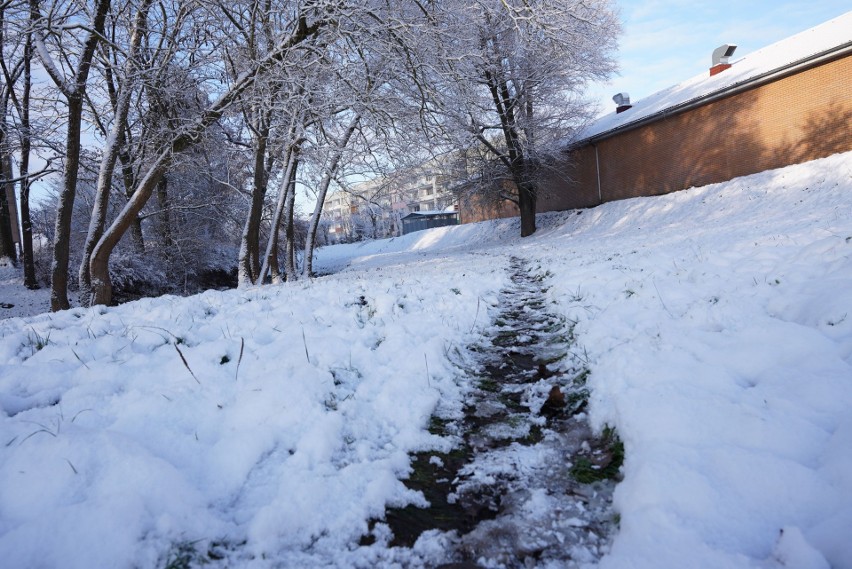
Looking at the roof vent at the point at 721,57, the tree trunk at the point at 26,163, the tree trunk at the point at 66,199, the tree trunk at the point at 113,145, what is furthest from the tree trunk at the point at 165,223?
the roof vent at the point at 721,57

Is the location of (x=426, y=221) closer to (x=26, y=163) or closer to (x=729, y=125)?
(x=729, y=125)

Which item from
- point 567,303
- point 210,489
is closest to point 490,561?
point 210,489

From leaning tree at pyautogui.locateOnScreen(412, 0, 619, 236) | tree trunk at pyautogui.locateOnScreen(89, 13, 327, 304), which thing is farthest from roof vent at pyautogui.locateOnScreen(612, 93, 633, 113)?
tree trunk at pyautogui.locateOnScreen(89, 13, 327, 304)

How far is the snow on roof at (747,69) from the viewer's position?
14.4 metres

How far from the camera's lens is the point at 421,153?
12211 millimetres

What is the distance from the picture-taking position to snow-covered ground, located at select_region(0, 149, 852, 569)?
1.54 meters

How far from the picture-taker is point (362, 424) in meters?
2.56

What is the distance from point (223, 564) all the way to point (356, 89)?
25.0ft

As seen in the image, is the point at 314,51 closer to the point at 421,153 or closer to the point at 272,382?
the point at 421,153

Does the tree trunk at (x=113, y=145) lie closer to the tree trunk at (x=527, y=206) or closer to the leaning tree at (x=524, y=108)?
the leaning tree at (x=524, y=108)

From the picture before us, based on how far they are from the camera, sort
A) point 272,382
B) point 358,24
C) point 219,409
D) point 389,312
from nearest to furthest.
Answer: point 219,409 < point 272,382 < point 389,312 < point 358,24

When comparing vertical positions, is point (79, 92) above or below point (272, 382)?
above

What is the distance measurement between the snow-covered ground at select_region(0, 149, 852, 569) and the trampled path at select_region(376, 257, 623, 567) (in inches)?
4.4

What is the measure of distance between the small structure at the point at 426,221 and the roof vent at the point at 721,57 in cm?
2662
